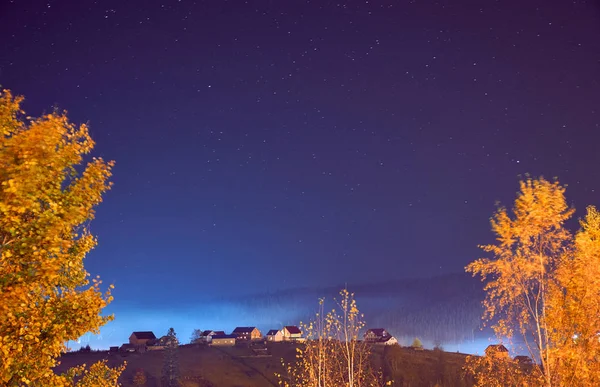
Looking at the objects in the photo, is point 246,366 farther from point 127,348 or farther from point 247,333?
point 247,333

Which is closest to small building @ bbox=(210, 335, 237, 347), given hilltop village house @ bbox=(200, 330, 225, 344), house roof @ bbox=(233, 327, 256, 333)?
hilltop village house @ bbox=(200, 330, 225, 344)

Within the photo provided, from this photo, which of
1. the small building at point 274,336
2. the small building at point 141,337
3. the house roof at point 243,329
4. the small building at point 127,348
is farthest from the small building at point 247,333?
the small building at point 127,348

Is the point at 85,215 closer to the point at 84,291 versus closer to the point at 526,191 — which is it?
the point at 84,291

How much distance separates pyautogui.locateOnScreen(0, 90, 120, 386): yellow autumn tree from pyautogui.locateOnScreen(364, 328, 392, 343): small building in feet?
436

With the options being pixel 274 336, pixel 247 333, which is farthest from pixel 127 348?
pixel 274 336

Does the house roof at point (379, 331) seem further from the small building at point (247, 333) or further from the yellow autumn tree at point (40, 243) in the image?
the yellow autumn tree at point (40, 243)

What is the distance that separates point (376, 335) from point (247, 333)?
125 ft

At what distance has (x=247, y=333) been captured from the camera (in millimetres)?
145500

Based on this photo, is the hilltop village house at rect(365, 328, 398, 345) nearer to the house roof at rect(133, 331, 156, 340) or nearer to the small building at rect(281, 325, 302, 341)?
the small building at rect(281, 325, 302, 341)

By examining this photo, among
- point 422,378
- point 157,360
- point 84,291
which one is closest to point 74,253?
point 84,291

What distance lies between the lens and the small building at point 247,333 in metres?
143

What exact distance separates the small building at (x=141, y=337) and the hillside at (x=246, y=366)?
67.9 ft

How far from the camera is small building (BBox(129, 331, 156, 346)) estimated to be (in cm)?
12688

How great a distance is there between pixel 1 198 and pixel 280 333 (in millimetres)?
147753
